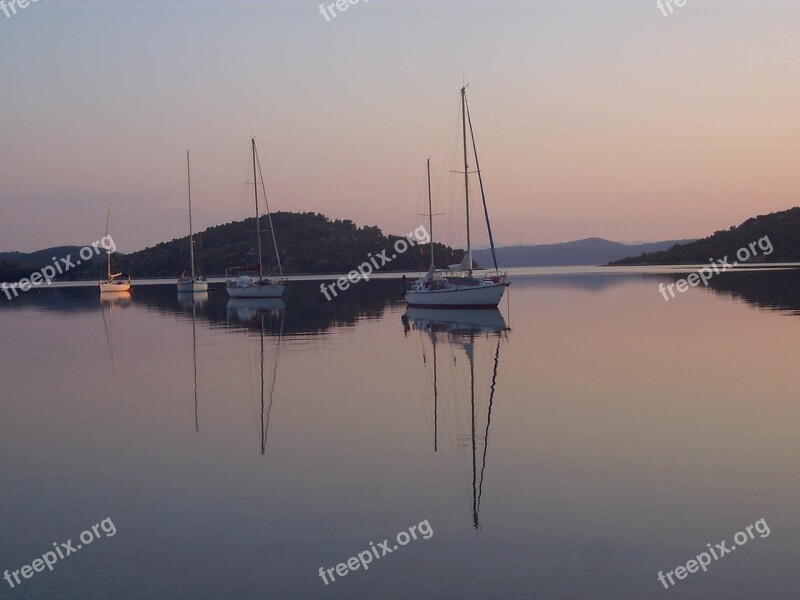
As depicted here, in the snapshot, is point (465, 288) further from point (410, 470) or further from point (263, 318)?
point (410, 470)

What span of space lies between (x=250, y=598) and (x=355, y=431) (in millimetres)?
7065

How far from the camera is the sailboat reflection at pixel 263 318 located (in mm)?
16413

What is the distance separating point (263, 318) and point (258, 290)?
75.1 feet

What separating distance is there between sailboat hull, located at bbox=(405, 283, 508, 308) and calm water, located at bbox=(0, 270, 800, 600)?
19.9 meters

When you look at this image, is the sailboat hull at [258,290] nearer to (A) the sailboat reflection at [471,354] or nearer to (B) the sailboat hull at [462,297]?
(A) the sailboat reflection at [471,354]

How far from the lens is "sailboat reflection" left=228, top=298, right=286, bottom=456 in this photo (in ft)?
53.8

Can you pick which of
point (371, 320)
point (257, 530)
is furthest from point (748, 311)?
point (257, 530)

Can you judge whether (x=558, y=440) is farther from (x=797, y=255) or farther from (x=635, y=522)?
(x=797, y=255)

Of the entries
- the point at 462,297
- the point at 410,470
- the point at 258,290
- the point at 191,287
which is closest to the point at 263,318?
the point at 462,297

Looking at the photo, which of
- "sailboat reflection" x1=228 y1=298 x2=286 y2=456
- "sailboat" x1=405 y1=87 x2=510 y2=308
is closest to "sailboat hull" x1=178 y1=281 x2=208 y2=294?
"sailboat reflection" x1=228 y1=298 x2=286 y2=456

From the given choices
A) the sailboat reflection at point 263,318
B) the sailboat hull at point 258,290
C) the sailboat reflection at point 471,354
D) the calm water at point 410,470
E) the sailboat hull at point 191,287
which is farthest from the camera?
the sailboat hull at point 191,287

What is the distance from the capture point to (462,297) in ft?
157

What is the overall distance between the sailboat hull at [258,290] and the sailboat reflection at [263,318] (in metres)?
0.48

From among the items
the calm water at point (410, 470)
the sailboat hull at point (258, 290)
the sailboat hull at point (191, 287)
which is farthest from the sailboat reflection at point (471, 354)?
the sailboat hull at point (191, 287)
